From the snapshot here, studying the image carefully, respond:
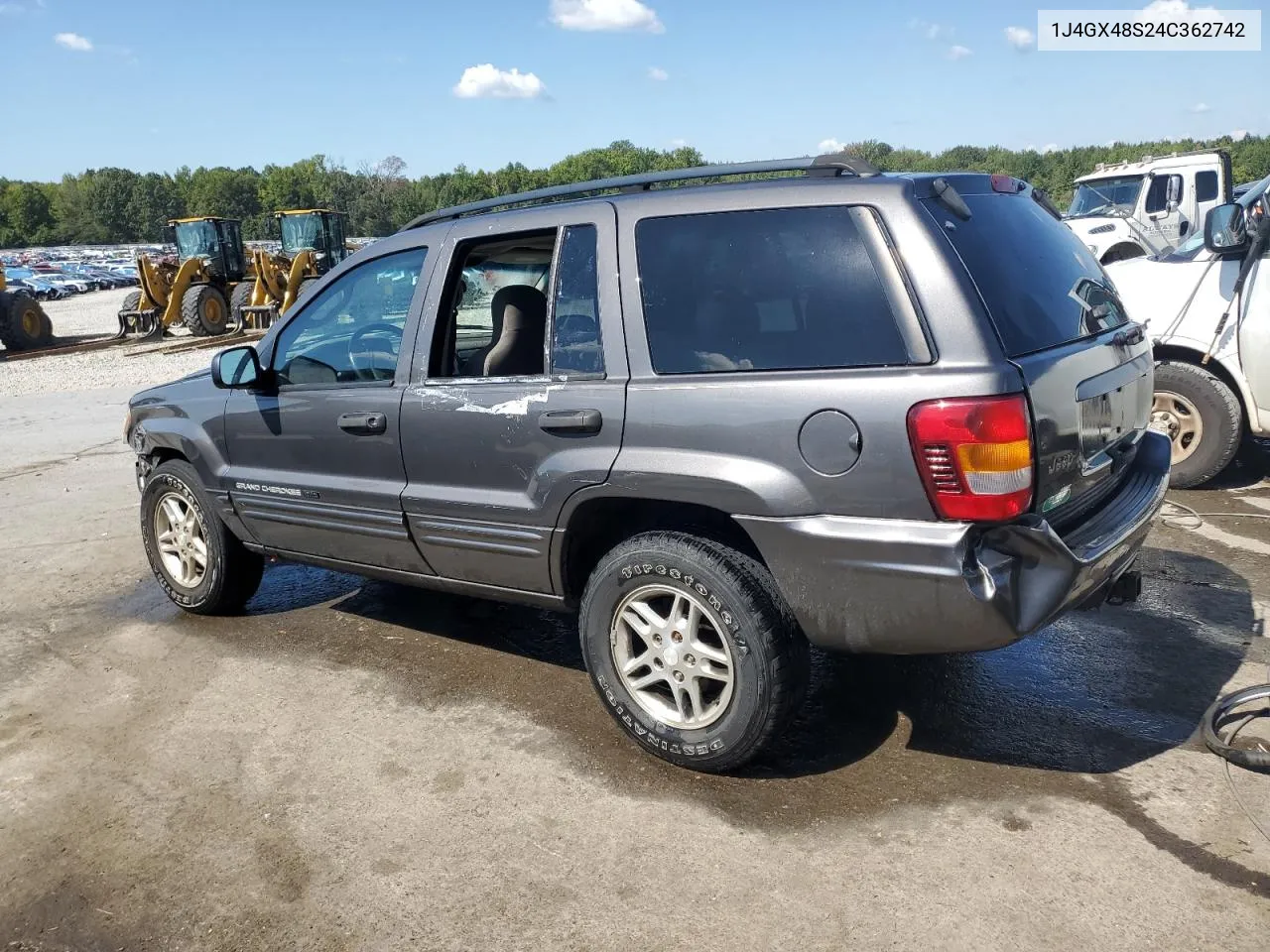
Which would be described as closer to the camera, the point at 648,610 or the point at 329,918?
the point at 329,918

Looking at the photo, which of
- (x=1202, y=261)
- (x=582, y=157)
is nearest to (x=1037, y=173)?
(x=582, y=157)

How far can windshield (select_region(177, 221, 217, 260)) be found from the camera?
24.4 meters

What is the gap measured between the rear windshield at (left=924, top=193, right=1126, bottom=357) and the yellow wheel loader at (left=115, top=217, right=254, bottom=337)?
2299 centimetres

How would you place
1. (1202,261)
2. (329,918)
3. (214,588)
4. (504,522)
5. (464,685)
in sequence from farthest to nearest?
(1202,261)
(214,588)
(464,685)
(504,522)
(329,918)

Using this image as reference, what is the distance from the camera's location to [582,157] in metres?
126

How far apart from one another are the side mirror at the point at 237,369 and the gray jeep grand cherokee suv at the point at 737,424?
37 centimetres

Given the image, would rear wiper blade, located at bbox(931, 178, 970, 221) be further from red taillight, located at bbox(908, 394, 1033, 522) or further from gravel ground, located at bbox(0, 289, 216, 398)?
gravel ground, located at bbox(0, 289, 216, 398)

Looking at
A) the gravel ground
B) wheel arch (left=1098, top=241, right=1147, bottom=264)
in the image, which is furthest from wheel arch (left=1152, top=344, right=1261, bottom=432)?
the gravel ground

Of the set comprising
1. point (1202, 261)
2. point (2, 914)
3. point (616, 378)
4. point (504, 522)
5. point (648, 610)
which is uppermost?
point (1202, 261)

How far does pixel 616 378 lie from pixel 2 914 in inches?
93.1

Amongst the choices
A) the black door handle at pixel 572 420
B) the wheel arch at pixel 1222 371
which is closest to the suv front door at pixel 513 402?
the black door handle at pixel 572 420

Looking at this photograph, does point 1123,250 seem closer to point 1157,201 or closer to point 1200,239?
point 1157,201

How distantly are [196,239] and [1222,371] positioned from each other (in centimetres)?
2400

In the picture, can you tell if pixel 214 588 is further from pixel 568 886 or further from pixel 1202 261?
pixel 1202 261
